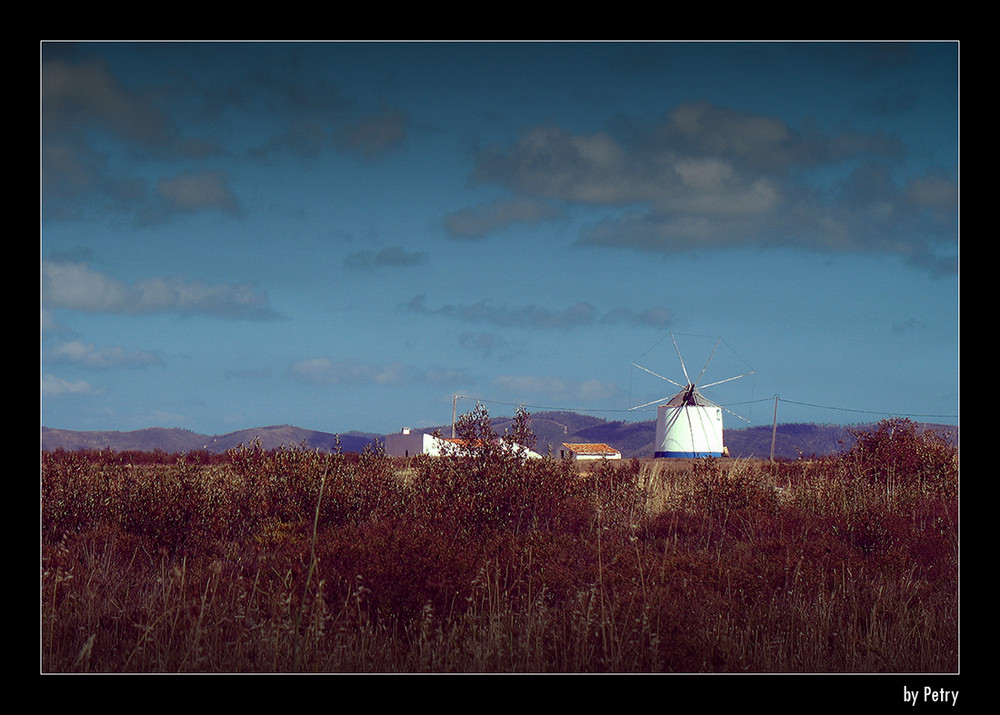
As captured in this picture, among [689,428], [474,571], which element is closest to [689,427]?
[689,428]

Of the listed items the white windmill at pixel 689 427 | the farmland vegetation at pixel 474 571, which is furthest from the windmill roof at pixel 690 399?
the farmland vegetation at pixel 474 571

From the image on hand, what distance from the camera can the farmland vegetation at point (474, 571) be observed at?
4.88 meters

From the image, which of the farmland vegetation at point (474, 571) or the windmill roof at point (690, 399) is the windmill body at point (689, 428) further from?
the farmland vegetation at point (474, 571)

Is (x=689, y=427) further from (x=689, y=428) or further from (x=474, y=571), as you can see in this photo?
(x=474, y=571)

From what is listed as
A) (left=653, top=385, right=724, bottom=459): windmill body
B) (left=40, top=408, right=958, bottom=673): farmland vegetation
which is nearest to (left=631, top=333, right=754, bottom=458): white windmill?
(left=653, top=385, right=724, bottom=459): windmill body

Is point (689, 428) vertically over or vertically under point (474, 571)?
under

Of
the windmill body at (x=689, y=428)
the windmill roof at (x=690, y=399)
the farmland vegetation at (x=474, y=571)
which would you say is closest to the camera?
the farmland vegetation at (x=474, y=571)

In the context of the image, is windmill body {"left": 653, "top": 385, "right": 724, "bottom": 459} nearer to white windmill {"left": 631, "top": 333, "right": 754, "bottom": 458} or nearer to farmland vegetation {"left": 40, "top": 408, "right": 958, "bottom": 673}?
white windmill {"left": 631, "top": 333, "right": 754, "bottom": 458}

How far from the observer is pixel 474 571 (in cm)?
643

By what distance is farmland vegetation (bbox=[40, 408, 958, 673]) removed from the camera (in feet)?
16.0

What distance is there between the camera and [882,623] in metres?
5.66

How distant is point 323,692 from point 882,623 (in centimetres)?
446
